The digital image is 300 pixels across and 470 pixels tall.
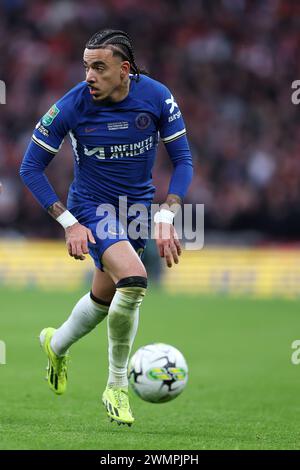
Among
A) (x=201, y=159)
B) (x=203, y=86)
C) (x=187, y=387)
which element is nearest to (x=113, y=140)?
(x=187, y=387)

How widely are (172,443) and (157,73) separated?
690 inches

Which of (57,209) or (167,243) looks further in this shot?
(57,209)

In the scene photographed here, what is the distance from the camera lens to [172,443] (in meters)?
5.34

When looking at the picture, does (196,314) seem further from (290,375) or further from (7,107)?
(7,107)

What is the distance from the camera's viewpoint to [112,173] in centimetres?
639

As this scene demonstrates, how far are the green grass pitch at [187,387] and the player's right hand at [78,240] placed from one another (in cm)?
103

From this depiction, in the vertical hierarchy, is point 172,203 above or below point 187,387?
above

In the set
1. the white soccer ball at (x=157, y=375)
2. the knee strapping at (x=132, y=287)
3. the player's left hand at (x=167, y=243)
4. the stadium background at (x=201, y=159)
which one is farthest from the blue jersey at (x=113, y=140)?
the stadium background at (x=201, y=159)

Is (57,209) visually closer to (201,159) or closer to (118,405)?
(118,405)

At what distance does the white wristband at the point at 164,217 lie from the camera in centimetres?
607

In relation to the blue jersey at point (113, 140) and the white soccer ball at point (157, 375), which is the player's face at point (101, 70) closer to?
the blue jersey at point (113, 140)

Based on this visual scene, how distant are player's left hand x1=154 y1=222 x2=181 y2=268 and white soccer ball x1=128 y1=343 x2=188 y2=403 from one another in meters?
0.77

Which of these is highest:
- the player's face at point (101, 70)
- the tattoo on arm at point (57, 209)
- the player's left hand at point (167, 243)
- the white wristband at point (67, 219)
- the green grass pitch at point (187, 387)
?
the player's face at point (101, 70)

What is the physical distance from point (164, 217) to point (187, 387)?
9.57 feet
